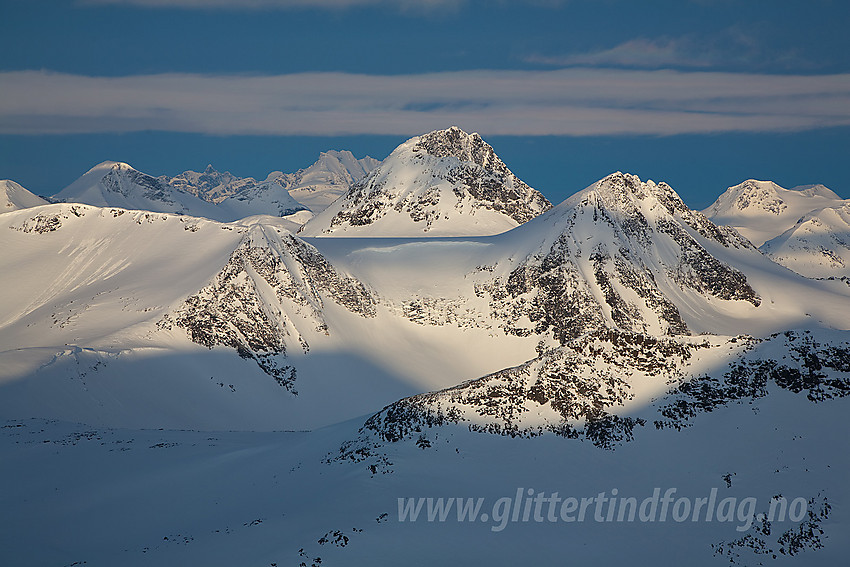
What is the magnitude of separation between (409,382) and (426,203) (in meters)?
80.2

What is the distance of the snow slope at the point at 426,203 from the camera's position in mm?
161375

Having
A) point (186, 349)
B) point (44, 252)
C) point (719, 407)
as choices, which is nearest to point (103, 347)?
point (186, 349)

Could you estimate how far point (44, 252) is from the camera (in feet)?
368

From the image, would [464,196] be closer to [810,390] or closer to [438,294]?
[438,294]

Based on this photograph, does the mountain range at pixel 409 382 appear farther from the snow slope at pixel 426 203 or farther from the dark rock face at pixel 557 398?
the snow slope at pixel 426 203

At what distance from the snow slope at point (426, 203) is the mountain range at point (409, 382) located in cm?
101

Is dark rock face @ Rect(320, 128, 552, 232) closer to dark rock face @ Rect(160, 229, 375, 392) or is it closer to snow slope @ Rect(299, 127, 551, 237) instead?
snow slope @ Rect(299, 127, 551, 237)

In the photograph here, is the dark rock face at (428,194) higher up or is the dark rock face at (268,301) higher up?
the dark rock face at (428,194)

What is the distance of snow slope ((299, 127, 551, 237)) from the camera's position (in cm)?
16138

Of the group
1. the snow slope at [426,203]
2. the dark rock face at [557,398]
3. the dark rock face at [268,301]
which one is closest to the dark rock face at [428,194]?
the snow slope at [426,203]

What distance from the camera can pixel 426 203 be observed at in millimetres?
167875

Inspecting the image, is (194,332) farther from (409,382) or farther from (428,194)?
(428,194)

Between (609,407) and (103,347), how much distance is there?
56.6 m

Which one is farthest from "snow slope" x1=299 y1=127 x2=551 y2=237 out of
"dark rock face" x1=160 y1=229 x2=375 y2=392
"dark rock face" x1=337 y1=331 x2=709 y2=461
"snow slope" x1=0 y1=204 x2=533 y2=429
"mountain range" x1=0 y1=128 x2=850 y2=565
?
"dark rock face" x1=337 y1=331 x2=709 y2=461
